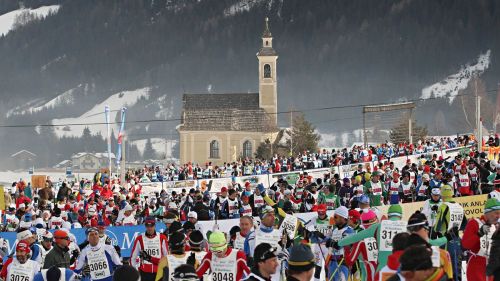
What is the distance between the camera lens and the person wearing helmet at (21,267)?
12016mm

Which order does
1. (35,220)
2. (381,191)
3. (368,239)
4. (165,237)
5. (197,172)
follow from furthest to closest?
(197,172) < (381,191) < (35,220) < (165,237) < (368,239)

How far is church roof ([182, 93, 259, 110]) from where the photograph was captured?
142250 millimetres

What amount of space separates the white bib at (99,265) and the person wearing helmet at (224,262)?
2.90 metres

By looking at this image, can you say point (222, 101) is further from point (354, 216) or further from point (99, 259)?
point (99, 259)

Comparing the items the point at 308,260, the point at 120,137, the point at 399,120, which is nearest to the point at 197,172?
the point at 120,137

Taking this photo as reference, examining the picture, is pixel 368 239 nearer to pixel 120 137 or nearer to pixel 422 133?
pixel 120 137

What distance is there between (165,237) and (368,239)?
9.85ft

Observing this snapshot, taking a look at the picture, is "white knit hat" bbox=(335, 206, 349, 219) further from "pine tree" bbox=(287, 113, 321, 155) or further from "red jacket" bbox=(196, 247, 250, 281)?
"pine tree" bbox=(287, 113, 321, 155)

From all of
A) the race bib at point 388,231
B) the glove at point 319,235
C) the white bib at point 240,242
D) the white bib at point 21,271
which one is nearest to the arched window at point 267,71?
the glove at point 319,235

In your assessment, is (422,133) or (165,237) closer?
(165,237)

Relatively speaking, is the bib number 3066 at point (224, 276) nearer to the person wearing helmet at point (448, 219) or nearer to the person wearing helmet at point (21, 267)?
the person wearing helmet at point (21, 267)

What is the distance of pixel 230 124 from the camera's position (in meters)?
140

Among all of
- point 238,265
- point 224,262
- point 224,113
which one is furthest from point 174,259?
point 224,113

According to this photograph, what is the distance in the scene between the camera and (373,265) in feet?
44.6
